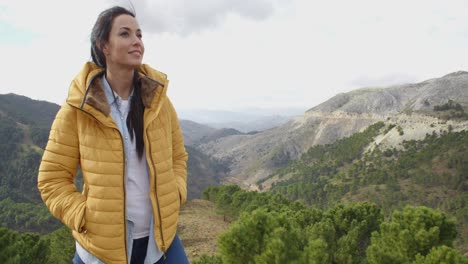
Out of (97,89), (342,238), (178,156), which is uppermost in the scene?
(97,89)

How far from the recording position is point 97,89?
102 inches

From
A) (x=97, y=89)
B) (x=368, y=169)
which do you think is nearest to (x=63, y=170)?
(x=97, y=89)

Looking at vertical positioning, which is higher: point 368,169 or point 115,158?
point 115,158

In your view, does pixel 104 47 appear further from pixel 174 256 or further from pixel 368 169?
pixel 368 169

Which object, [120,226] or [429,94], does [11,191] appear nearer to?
[120,226]

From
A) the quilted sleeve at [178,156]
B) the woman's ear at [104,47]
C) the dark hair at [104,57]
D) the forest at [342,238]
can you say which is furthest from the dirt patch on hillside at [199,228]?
the woman's ear at [104,47]

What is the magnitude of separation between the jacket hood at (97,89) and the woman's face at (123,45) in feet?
0.64

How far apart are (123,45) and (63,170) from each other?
108cm

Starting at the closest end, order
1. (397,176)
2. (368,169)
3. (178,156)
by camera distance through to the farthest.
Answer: (178,156)
(397,176)
(368,169)

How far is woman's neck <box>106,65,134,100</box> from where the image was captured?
2.73 metres

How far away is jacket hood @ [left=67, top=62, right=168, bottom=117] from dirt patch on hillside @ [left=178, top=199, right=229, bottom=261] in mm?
20466

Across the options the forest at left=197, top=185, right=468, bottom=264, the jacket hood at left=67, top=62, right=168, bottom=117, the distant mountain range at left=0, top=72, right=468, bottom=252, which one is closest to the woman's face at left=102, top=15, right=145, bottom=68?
the jacket hood at left=67, top=62, right=168, bottom=117

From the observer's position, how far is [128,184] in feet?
8.63

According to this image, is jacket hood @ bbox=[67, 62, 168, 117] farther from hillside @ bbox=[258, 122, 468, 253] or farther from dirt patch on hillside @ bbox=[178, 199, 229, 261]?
hillside @ bbox=[258, 122, 468, 253]
